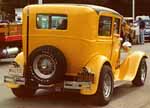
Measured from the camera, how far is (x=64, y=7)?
32.4 ft

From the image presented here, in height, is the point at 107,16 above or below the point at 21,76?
above

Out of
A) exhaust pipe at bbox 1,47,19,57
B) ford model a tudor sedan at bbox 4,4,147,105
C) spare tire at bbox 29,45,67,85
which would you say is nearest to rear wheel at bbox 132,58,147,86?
ford model a tudor sedan at bbox 4,4,147,105

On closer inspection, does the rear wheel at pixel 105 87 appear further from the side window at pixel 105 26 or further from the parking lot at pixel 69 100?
the side window at pixel 105 26

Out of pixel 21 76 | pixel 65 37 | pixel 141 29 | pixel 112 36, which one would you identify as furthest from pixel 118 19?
pixel 141 29

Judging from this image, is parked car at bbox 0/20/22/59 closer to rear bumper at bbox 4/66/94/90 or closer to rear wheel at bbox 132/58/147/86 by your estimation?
rear wheel at bbox 132/58/147/86

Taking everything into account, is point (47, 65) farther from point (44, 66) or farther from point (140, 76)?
point (140, 76)

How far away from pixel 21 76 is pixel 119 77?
2.65 metres

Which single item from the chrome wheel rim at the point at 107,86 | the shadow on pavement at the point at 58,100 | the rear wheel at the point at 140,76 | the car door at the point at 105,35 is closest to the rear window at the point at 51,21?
the car door at the point at 105,35

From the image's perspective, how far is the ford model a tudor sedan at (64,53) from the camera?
9453 mm

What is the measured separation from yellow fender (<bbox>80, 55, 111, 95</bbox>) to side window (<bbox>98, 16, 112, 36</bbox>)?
71cm

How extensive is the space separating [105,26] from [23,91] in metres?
2.23

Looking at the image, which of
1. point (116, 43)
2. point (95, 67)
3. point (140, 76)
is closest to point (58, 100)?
point (95, 67)

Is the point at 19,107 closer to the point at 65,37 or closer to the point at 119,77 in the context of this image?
the point at 65,37

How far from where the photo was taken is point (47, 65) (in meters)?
9.52
